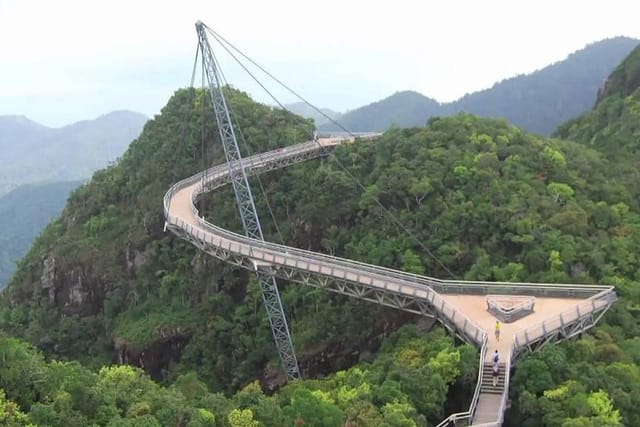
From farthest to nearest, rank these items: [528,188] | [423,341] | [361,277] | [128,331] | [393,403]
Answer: [128,331]
[528,188]
[361,277]
[423,341]
[393,403]

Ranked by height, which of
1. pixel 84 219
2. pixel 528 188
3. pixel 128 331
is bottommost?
pixel 128 331

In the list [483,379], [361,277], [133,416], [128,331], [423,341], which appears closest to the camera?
[133,416]

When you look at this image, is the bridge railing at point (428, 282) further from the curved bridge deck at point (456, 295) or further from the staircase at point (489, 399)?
the staircase at point (489, 399)

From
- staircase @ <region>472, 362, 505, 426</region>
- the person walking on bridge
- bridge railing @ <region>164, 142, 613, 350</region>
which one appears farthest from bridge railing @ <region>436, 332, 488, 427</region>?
bridge railing @ <region>164, 142, 613, 350</region>

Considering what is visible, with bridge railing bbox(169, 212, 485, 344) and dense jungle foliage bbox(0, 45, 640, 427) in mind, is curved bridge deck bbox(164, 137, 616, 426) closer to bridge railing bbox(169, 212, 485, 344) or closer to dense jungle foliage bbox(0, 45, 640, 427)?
bridge railing bbox(169, 212, 485, 344)

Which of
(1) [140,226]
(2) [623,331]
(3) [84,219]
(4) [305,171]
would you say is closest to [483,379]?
(2) [623,331]

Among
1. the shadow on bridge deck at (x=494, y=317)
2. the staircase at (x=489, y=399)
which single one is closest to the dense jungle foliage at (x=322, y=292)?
the staircase at (x=489, y=399)

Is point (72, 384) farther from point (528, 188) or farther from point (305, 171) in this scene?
point (305, 171)
